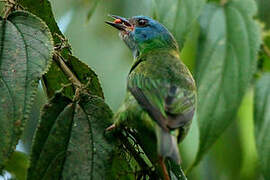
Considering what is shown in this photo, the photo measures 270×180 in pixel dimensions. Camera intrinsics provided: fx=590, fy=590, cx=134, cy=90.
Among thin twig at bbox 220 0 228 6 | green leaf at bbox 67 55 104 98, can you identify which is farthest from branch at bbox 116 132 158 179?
thin twig at bbox 220 0 228 6

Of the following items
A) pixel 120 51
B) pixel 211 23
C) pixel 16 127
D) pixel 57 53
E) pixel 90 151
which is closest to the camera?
pixel 16 127

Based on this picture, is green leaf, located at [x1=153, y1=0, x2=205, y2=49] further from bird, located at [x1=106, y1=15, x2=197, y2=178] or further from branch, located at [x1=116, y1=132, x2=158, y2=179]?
branch, located at [x1=116, y1=132, x2=158, y2=179]

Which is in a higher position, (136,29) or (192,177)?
(136,29)

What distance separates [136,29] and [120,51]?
1.38 metres

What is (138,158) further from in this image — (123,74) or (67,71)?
(123,74)

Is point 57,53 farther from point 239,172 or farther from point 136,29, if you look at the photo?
point 239,172

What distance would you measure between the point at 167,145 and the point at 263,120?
4.24 feet

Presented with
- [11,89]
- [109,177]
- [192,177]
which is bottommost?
[192,177]

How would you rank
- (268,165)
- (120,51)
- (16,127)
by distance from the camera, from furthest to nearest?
(120,51), (268,165), (16,127)

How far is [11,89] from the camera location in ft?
6.38

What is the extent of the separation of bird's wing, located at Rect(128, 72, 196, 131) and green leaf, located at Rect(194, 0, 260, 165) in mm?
399

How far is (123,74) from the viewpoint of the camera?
428 centimetres

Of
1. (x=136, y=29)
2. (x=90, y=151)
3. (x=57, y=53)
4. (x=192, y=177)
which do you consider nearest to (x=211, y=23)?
(x=136, y=29)

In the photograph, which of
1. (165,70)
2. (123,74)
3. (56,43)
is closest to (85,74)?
(56,43)
